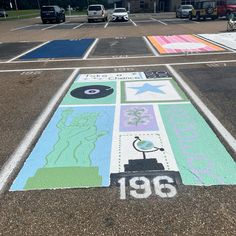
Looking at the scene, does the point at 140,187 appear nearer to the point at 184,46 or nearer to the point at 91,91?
the point at 91,91

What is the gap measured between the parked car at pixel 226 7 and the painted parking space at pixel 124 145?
28.4 metres

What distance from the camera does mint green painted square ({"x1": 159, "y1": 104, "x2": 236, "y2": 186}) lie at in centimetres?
450

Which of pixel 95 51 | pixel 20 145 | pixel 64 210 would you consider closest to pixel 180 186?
pixel 64 210

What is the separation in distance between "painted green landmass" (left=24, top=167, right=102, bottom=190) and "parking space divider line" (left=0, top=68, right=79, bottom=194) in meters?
0.39

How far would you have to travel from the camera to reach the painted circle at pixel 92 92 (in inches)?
334

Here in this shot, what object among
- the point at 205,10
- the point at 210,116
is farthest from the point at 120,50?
the point at 205,10

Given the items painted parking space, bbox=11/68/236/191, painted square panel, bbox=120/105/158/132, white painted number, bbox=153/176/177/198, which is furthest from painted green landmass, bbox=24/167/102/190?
painted square panel, bbox=120/105/158/132

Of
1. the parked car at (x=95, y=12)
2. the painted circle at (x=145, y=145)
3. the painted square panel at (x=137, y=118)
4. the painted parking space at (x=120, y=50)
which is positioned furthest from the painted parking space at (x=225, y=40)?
the parked car at (x=95, y=12)

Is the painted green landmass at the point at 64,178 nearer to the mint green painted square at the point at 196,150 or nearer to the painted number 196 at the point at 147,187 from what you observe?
the painted number 196 at the point at 147,187

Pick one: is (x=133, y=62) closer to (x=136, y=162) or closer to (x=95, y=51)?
(x=95, y=51)

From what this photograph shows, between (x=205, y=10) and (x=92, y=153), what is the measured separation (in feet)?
106

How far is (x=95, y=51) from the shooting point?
16.0m

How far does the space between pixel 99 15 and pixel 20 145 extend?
3478cm

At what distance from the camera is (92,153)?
210 inches
